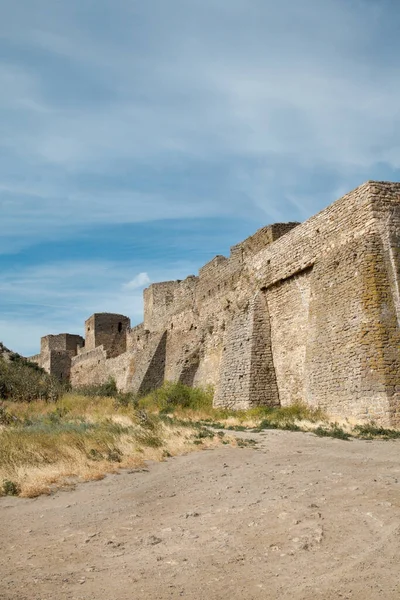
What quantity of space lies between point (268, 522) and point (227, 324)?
50.0ft

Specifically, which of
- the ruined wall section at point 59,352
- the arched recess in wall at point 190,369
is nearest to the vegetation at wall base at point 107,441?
the arched recess in wall at point 190,369

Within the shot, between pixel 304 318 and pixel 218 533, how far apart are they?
1096cm

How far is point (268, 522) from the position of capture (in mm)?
5543

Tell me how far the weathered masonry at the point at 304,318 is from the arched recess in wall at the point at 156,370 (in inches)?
1.9

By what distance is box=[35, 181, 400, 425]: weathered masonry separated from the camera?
12.4 meters

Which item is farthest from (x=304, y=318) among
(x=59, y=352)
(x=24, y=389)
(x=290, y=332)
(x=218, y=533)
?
(x=59, y=352)

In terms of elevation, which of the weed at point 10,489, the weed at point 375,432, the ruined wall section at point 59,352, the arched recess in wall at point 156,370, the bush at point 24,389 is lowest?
the weed at point 10,489

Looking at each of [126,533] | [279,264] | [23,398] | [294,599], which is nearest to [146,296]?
[23,398]

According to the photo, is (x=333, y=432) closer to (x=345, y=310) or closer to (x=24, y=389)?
(x=345, y=310)

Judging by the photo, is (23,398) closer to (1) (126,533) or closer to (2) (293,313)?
(2) (293,313)

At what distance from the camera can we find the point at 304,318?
52.3 feet

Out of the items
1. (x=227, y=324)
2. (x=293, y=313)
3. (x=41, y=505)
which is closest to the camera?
(x=41, y=505)

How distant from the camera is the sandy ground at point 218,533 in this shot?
4316mm

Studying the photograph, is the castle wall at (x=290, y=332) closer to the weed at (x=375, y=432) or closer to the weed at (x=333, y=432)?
the weed at (x=333, y=432)
